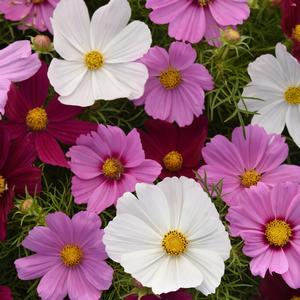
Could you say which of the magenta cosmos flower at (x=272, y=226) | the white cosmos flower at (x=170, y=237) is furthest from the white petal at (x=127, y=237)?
the magenta cosmos flower at (x=272, y=226)

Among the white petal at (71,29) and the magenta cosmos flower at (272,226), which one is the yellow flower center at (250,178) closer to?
the magenta cosmos flower at (272,226)

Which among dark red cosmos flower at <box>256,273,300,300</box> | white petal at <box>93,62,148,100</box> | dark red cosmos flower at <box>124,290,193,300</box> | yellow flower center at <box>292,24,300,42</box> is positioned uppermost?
yellow flower center at <box>292,24,300,42</box>

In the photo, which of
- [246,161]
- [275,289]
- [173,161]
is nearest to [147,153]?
[173,161]

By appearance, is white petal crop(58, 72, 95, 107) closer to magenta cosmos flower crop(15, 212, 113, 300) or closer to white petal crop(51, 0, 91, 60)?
white petal crop(51, 0, 91, 60)

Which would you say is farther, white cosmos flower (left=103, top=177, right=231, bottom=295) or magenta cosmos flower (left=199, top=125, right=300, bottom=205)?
magenta cosmos flower (left=199, top=125, right=300, bottom=205)

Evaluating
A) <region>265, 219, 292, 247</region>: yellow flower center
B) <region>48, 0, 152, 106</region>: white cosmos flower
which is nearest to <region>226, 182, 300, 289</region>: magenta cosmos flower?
<region>265, 219, 292, 247</region>: yellow flower center

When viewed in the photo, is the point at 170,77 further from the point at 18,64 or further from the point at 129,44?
the point at 18,64

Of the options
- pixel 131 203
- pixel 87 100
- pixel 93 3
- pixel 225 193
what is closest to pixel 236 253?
pixel 225 193
